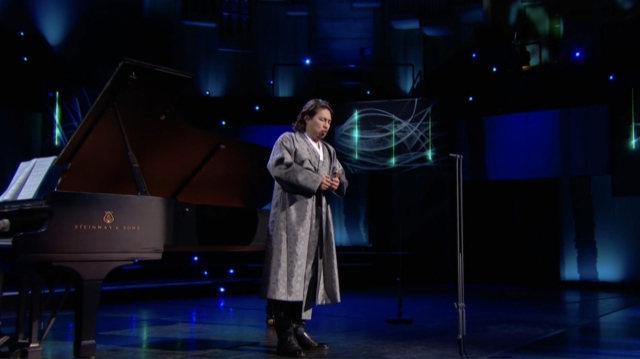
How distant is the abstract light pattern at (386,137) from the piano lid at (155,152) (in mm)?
4482

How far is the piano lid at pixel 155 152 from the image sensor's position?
128 inches

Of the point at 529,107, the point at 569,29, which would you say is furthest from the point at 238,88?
the point at 569,29

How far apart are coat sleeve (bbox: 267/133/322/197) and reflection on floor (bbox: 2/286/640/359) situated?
0.81 meters

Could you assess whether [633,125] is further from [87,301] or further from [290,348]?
[87,301]

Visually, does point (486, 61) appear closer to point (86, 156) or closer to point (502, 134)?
point (502, 134)

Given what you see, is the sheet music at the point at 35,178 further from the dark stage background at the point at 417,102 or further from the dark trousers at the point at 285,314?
the dark stage background at the point at 417,102

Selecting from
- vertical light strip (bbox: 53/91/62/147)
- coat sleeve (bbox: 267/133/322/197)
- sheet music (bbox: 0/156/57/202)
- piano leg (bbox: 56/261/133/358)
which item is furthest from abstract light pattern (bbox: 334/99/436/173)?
piano leg (bbox: 56/261/133/358)

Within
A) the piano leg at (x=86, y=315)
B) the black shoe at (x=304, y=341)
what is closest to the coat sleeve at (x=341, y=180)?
the black shoe at (x=304, y=341)

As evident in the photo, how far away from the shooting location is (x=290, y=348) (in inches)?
124

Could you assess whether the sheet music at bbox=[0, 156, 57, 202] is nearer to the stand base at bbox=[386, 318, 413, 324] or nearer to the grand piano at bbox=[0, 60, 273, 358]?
the grand piano at bbox=[0, 60, 273, 358]

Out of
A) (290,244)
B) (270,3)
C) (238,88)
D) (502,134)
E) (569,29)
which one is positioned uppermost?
(270,3)

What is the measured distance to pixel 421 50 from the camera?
10375mm

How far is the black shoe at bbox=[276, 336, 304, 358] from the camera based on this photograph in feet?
10.3

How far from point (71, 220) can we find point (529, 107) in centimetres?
668
